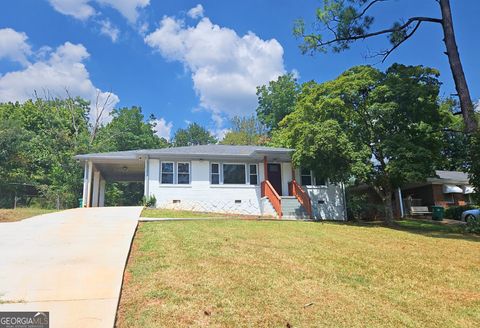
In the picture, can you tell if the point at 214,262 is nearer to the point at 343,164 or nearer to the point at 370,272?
the point at 370,272

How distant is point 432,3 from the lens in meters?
15.1

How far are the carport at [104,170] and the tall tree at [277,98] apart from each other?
21.0 m

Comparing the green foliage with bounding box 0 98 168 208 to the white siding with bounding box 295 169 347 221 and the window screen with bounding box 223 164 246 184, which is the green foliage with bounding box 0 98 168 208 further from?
the white siding with bounding box 295 169 347 221

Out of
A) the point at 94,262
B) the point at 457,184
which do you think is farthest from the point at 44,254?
the point at 457,184

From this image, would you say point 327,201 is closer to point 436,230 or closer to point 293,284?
point 436,230

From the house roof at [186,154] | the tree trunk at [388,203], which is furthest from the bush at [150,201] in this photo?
the tree trunk at [388,203]

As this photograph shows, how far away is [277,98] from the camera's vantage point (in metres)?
41.0

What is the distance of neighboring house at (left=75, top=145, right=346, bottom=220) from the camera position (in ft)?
56.7

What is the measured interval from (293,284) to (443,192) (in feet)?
73.8

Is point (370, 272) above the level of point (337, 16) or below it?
below

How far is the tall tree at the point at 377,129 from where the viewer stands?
1369cm

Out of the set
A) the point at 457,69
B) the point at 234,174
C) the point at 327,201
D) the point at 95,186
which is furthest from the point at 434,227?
the point at 95,186

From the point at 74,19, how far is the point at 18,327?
66.4 feet

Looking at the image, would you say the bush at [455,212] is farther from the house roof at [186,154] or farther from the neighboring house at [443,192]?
the house roof at [186,154]
